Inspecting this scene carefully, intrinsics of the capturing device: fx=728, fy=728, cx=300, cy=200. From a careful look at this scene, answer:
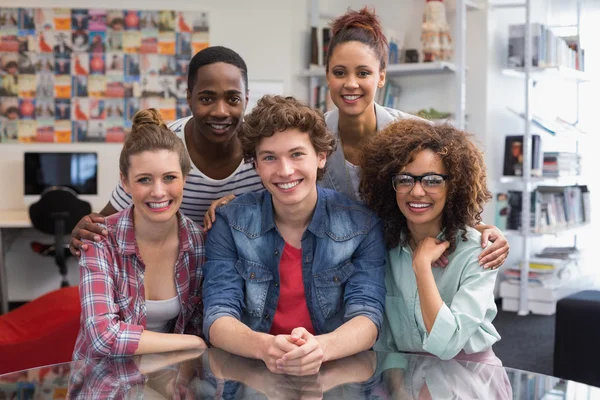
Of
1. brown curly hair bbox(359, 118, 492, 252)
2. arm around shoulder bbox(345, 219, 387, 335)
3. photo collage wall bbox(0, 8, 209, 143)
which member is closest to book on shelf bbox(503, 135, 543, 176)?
photo collage wall bbox(0, 8, 209, 143)

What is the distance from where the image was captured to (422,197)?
1.85 metres

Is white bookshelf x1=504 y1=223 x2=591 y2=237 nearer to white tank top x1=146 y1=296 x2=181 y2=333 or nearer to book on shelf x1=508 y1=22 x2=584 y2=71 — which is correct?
book on shelf x1=508 y1=22 x2=584 y2=71

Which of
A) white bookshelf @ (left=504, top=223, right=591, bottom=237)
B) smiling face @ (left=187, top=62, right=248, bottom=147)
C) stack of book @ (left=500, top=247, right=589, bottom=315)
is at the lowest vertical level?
stack of book @ (left=500, top=247, right=589, bottom=315)

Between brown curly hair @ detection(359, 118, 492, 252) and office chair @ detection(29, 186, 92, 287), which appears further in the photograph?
office chair @ detection(29, 186, 92, 287)

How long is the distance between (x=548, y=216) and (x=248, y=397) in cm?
431

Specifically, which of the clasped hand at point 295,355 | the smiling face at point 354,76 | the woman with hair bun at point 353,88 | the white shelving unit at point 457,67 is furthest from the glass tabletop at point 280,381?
the white shelving unit at point 457,67

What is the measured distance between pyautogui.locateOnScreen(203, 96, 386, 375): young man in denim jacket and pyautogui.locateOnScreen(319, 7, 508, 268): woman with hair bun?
368 mm

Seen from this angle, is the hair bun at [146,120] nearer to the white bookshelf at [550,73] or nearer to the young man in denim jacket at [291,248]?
the young man in denim jacket at [291,248]

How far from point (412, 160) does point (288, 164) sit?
12.8 inches

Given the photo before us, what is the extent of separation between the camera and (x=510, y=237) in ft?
18.5

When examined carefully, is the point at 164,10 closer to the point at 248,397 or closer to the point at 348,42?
the point at 348,42

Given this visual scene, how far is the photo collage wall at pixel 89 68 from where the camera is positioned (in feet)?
17.5

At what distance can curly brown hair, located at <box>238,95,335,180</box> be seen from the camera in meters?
1.84

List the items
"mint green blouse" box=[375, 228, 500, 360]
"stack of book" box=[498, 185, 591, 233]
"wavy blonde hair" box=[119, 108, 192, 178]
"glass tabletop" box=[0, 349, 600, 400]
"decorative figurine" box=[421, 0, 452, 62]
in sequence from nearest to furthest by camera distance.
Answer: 1. "glass tabletop" box=[0, 349, 600, 400]
2. "mint green blouse" box=[375, 228, 500, 360]
3. "wavy blonde hair" box=[119, 108, 192, 178]
4. "decorative figurine" box=[421, 0, 452, 62]
5. "stack of book" box=[498, 185, 591, 233]
